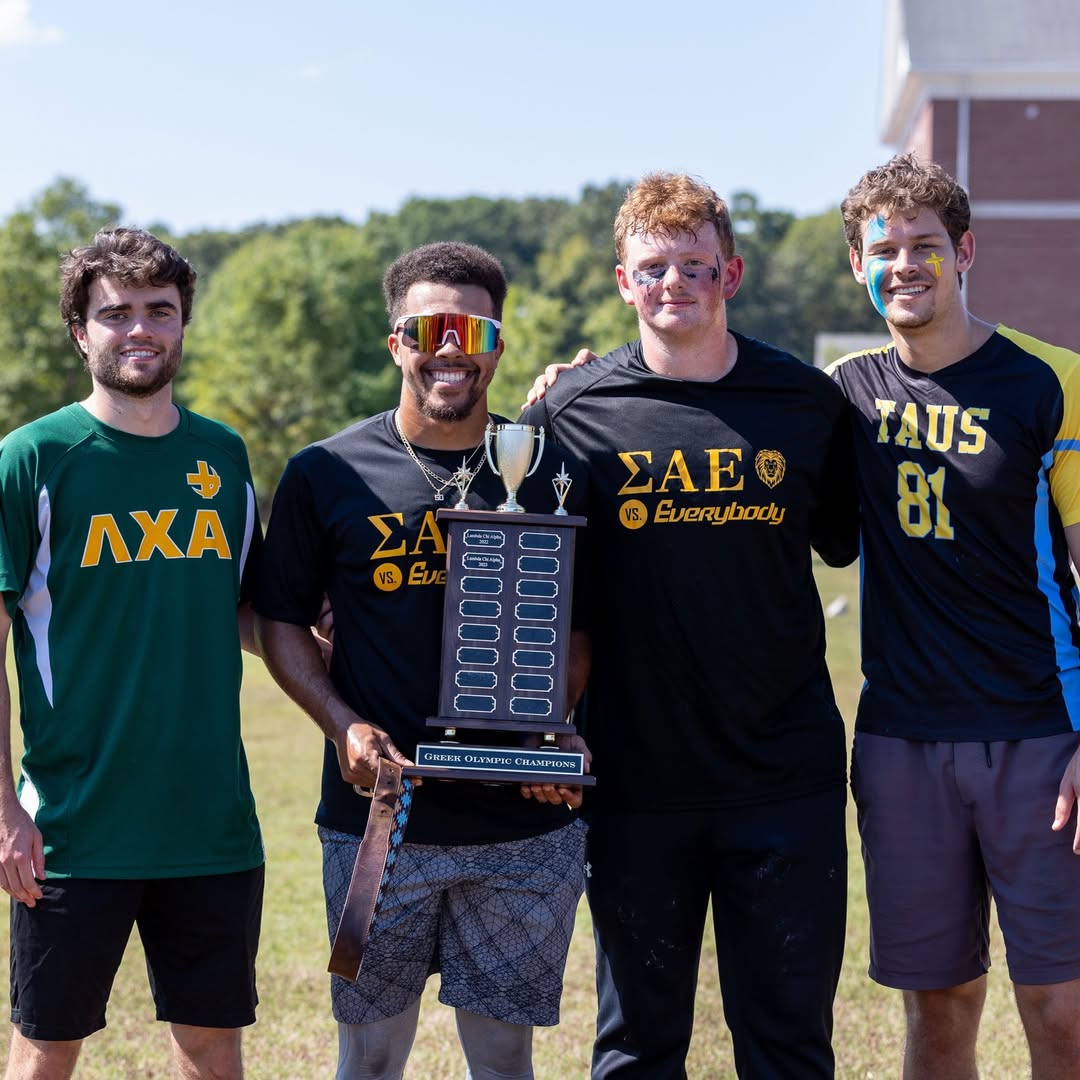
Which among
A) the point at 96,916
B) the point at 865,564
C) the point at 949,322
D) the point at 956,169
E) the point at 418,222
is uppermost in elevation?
the point at 418,222

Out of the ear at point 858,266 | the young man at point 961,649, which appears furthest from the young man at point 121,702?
the ear at point 858,266

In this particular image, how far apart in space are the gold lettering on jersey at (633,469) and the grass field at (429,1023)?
281 centimetres

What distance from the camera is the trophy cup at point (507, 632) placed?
3850 mm

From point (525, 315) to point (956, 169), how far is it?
2791cm

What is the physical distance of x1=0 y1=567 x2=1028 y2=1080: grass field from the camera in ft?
19.0

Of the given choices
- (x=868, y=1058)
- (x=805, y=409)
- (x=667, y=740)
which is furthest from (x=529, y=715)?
(x=868, y=1058)

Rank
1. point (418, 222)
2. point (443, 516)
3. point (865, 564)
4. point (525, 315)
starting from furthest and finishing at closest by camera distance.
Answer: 1. point (418, 222)
2. point (525, 315)
3. point (865, 564)
4. point (443, 516)

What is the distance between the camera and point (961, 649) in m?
4.29

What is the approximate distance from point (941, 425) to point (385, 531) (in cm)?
176

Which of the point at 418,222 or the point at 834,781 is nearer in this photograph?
the point at 834,781

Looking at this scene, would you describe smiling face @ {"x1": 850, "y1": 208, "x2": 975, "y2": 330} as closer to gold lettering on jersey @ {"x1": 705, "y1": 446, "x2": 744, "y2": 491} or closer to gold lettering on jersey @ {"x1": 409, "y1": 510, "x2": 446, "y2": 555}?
gold lettering on jersey @ {"x1": 705, "y1": 446, "x2": 744, "y2": 491}

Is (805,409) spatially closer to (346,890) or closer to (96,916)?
(346,890)

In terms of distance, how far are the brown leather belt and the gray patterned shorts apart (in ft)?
0.52

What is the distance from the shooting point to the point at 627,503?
4203mm
